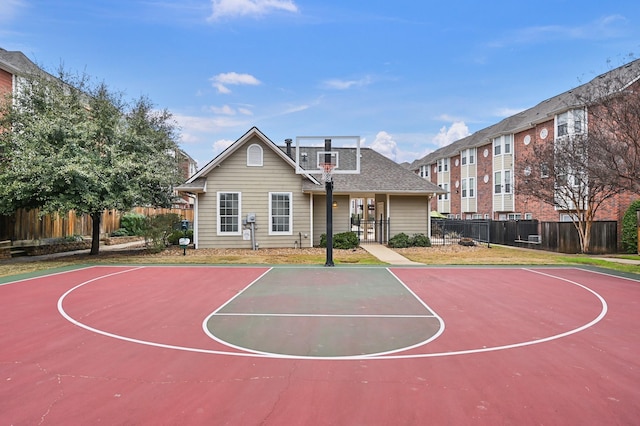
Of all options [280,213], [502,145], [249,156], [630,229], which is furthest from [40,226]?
[502,145]

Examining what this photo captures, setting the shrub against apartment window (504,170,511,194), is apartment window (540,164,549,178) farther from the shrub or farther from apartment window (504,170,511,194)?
apartment window (504,170,511,194)

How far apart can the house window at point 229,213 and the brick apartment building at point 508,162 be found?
57.9ft

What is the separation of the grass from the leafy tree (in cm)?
224

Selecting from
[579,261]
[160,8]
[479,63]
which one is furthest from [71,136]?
[579,261]

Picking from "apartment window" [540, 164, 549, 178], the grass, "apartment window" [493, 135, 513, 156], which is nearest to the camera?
the grass

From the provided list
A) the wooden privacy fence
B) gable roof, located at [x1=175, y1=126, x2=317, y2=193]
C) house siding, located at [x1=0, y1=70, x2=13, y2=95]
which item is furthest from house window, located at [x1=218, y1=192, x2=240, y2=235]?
house siding, located at [x1=0, y1=70, x2=13, y2=95]

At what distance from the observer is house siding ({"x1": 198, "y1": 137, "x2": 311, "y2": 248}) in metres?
19.9

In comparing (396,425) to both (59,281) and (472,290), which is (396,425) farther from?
A: (59,281)

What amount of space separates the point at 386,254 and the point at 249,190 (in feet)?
26.6

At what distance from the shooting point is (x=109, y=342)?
607 centimetres

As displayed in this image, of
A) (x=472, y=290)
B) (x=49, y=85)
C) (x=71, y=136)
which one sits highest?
(x=49, y=85)

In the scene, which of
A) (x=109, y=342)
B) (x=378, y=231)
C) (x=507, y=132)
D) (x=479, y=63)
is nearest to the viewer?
(x=109, y=342)

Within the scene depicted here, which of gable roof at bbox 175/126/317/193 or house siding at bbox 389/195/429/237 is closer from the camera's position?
gable roof at bbox 175/126/317/193

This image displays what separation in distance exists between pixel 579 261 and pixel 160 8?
21.9m
